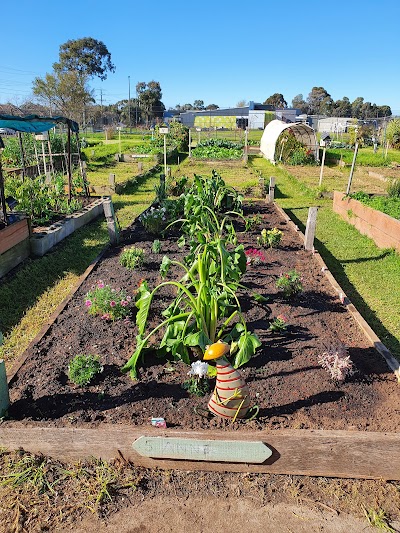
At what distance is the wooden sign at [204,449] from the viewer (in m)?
2.49

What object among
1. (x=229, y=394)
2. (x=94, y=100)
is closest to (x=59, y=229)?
(x=229, y=394)

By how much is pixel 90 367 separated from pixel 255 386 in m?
1.30

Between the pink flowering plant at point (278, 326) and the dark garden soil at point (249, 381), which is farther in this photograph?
the pink flowering plant at point (278, 326)

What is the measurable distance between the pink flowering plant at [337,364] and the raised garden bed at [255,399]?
0.19 feet

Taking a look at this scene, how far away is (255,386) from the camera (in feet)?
10.5

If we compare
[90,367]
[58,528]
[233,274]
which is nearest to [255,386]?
[233,274]

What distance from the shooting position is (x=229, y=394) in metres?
2.74

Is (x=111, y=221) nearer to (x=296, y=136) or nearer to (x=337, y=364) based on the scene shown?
(x=337, y=364)

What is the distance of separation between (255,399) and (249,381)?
8.6 inches

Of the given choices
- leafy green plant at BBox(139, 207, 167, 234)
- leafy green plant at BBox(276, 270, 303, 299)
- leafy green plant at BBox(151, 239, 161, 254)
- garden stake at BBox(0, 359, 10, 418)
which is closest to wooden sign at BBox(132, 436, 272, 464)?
garden stake at BBox(0, 359, 10, 418)

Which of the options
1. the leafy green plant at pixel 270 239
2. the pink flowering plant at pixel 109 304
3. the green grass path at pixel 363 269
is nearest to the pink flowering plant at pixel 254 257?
the leafy green plant at pixel 270 239

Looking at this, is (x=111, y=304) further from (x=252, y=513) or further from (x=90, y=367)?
(x=252, y=513)

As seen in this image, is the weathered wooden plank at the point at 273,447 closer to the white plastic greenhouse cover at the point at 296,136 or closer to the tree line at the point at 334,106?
the white plastic greenhouse cover at the point at 296,136

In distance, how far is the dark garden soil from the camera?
287cm
